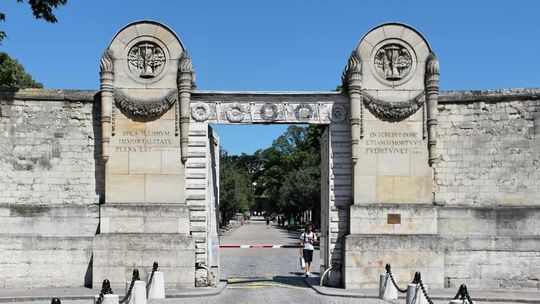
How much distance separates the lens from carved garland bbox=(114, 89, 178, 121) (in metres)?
17.9

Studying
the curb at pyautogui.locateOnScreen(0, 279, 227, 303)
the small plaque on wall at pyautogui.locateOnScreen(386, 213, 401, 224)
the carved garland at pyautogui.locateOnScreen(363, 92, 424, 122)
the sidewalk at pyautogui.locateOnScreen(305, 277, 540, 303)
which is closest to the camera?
the curb at pyautogui.locateOnScreen(0, 279, 227, 303)

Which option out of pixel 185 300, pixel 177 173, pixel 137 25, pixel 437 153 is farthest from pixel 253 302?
pixel 137 25

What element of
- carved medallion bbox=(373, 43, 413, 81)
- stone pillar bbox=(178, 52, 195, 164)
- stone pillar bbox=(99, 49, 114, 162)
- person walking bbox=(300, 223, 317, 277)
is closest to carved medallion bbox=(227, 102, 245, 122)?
stone pillar bbox=(178, 52, 195, 164)

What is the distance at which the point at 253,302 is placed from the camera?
49.3 ft

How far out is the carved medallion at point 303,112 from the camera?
59.7 ft

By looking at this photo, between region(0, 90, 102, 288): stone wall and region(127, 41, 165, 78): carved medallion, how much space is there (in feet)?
4.50

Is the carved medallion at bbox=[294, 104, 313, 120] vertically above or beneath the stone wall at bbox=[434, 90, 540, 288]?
above

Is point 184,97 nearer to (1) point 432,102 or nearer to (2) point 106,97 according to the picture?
(2) point 106,97

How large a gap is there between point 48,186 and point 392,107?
371 inches

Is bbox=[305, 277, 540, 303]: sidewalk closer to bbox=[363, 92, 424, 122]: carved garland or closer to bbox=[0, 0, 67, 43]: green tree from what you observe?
bbox=[363, 92, 424, 122]: carved garland

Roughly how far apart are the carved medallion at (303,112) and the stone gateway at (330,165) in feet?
0.19

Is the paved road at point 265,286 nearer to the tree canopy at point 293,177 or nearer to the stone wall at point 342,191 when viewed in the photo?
the stone wall at point 342,191

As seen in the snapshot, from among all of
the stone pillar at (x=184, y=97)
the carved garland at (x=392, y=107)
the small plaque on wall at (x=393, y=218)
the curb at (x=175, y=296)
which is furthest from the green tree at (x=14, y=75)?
the small plaque on wall at (x=393, y=218)

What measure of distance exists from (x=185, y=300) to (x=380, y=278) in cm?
470
